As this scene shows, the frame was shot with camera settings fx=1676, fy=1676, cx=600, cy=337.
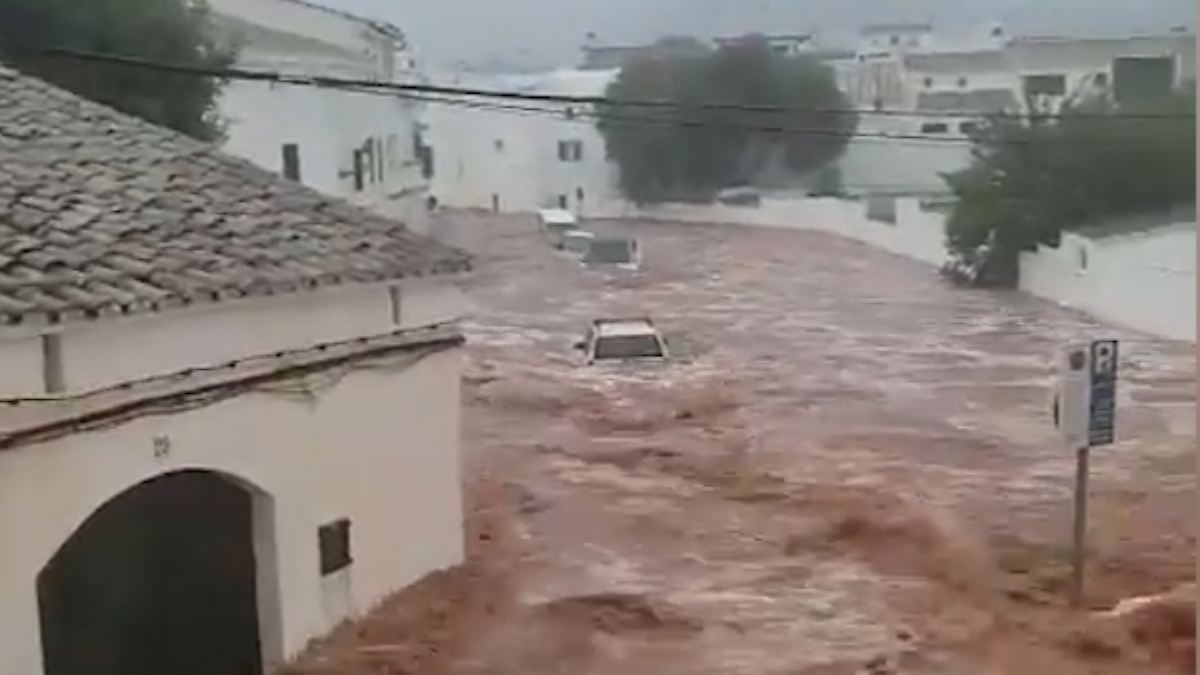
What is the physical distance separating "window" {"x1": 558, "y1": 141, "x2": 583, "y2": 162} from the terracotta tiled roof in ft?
22.1

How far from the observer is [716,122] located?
8.15 m

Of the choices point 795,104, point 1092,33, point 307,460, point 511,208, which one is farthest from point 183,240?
point 511,208

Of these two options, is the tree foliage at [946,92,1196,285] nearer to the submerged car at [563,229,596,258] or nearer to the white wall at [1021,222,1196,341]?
the white wall at [1021,222,1196,341]

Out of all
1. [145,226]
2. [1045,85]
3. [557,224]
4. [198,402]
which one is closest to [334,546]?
[198,402]

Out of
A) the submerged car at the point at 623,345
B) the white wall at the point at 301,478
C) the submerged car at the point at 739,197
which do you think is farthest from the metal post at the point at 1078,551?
the submerged car at the point at 739,197

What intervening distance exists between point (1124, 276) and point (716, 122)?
2173mm

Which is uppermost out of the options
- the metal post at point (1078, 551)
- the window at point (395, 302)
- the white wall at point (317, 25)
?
the white wall at point (317, 25)

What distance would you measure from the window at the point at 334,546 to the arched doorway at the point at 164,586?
0.13m

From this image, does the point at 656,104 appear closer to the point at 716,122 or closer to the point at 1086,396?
the point at 716,122

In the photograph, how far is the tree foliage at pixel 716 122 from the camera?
824 cm

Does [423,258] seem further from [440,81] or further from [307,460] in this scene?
[440,81]

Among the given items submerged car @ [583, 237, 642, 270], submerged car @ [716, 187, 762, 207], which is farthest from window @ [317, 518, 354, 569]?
submerged car @ [583, 237, 642, 270]

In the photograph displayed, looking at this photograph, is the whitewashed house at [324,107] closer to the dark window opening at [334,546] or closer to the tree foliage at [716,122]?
the tree foliage at [716,122]

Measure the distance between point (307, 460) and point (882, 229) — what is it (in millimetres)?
8270
